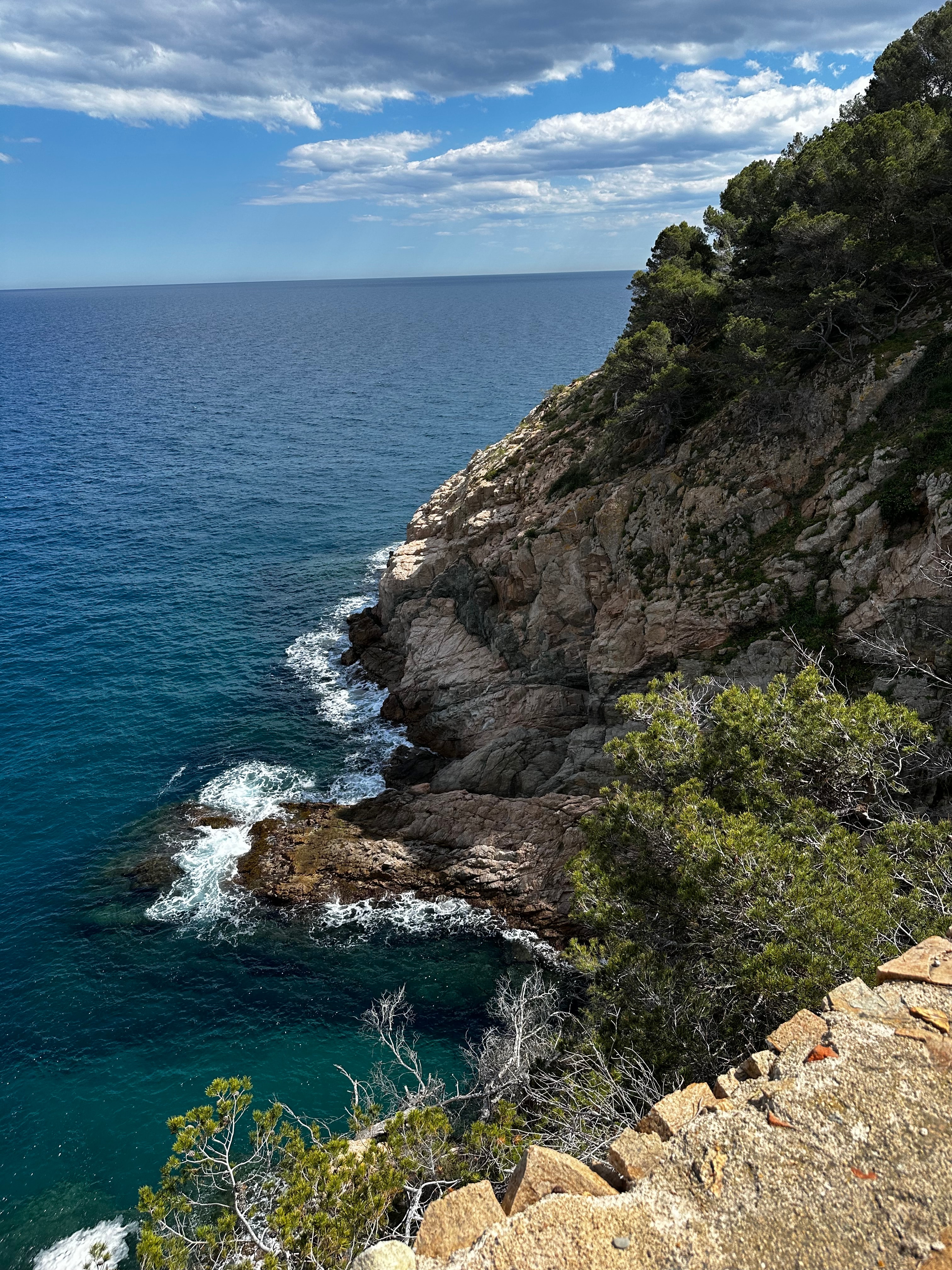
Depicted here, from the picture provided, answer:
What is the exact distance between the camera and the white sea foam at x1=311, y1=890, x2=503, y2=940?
30.6 meters

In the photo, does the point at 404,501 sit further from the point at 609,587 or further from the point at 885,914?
the point at 885,914

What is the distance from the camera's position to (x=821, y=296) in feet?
101

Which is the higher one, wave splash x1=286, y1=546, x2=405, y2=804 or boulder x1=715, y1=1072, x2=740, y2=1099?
boulder x1=715, y1=1072, x2=740, y2=1099

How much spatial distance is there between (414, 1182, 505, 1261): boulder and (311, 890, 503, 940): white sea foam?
65.8 feet

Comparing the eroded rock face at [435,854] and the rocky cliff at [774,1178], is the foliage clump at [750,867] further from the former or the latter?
the eroded rock face at [435,854]

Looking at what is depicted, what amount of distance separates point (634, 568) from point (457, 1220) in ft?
97.4

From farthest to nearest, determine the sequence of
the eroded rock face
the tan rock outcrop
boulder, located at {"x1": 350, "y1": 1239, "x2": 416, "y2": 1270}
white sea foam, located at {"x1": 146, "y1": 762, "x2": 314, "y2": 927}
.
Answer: white sea foam, located at {"x1": 146, "y1": 762, "x2": 314, "y2": 927} < the eroded rock face < boulder, located at {"x1": 350, "y1": 1239, "x2": 416, "y2": 1270} < the tan rock outcrop

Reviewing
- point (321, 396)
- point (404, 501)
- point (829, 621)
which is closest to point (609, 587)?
point (829, 621)

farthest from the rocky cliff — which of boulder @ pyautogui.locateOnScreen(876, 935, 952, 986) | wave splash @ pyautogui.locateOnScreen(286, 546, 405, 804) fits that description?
wave splash @ pyautogui.locateOnScreen(286, 546, 405, 804)

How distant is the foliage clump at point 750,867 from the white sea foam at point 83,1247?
15900 millimetres

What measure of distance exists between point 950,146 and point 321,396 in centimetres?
11182

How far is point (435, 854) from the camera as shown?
34062 millimetres

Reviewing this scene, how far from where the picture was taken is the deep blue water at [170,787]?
82.8 ft

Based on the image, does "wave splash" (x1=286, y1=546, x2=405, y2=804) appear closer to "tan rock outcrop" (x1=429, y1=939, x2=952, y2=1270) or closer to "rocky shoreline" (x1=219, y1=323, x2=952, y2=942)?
"rocky shoreline" (x1=219, y1=323, x2=952, y2=942)
